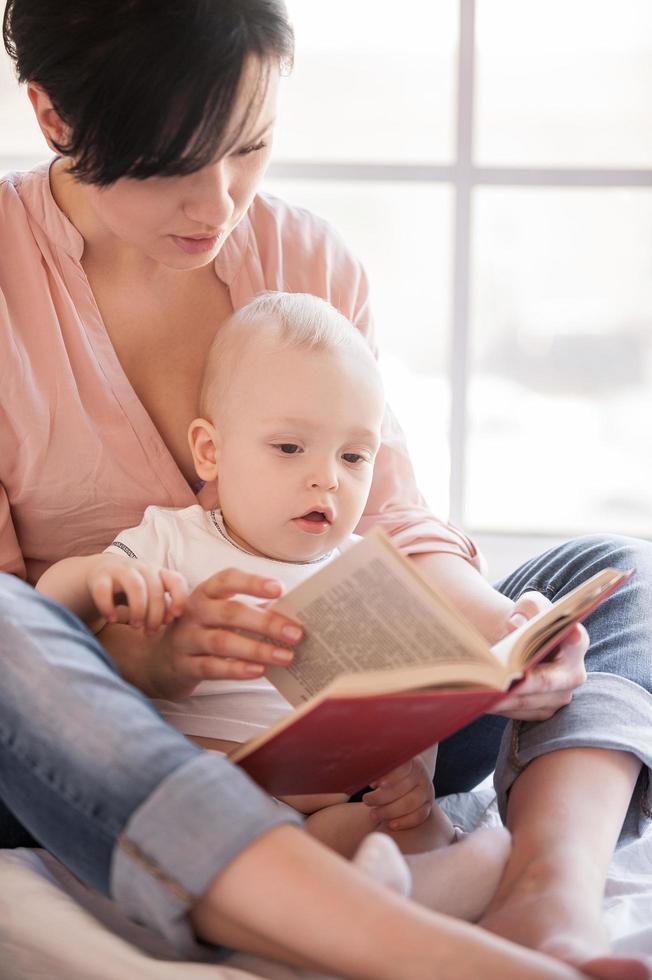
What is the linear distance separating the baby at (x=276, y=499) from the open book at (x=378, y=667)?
0.53ft

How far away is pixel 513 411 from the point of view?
126 inches

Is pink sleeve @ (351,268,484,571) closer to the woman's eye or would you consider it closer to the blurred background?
the woman's eye

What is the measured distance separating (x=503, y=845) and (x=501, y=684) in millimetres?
307

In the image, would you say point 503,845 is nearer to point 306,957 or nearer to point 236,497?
point 306,957

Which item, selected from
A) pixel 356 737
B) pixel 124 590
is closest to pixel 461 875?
pixel 356 737

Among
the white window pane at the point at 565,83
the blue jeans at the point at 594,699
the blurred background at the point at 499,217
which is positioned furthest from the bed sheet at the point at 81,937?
the white window pane at the point at 565,83

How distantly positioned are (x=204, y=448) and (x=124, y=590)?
370mm

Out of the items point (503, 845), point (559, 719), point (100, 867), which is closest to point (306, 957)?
point (100, 867)

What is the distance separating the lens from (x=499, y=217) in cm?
297

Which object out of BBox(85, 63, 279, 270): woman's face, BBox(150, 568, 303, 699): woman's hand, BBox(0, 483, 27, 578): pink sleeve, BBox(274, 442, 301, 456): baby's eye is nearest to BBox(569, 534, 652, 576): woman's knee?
BBox(274, 442, 301, 456): baby's eye

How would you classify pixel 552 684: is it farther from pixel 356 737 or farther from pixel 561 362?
pixel 561 362

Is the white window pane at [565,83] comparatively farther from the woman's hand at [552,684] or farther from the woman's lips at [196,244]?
the woman's hand at [552,684]

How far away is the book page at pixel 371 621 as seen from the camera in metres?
1.13

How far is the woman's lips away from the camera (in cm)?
153
